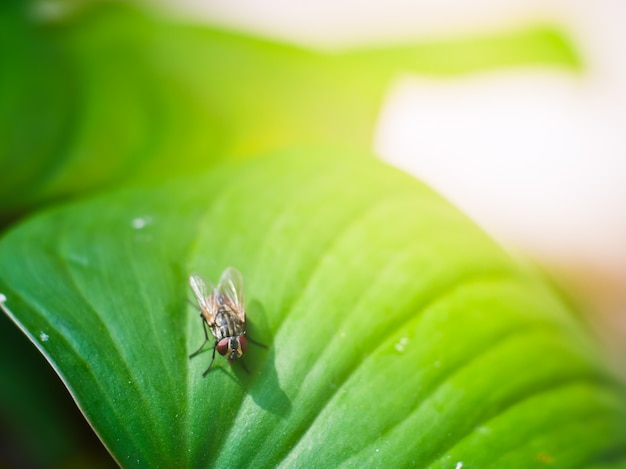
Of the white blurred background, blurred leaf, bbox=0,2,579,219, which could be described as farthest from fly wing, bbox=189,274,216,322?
the white blurred background

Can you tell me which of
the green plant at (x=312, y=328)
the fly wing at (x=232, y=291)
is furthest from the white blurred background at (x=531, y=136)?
the fly wing at (x=232, y=291)

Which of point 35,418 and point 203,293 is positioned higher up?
point 203,293

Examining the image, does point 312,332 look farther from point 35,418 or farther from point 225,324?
point 35,418

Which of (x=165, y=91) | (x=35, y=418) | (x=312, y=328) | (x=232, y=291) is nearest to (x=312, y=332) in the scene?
(x=312, y=328)

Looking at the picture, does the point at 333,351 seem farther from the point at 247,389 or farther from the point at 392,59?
the point at 392,59

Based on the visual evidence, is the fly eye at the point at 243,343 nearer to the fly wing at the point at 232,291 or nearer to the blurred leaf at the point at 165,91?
the fly wing at the point at 232,291

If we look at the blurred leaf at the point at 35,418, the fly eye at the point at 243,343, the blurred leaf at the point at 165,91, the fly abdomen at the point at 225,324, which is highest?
the blurred leaf at the point at 165,91
